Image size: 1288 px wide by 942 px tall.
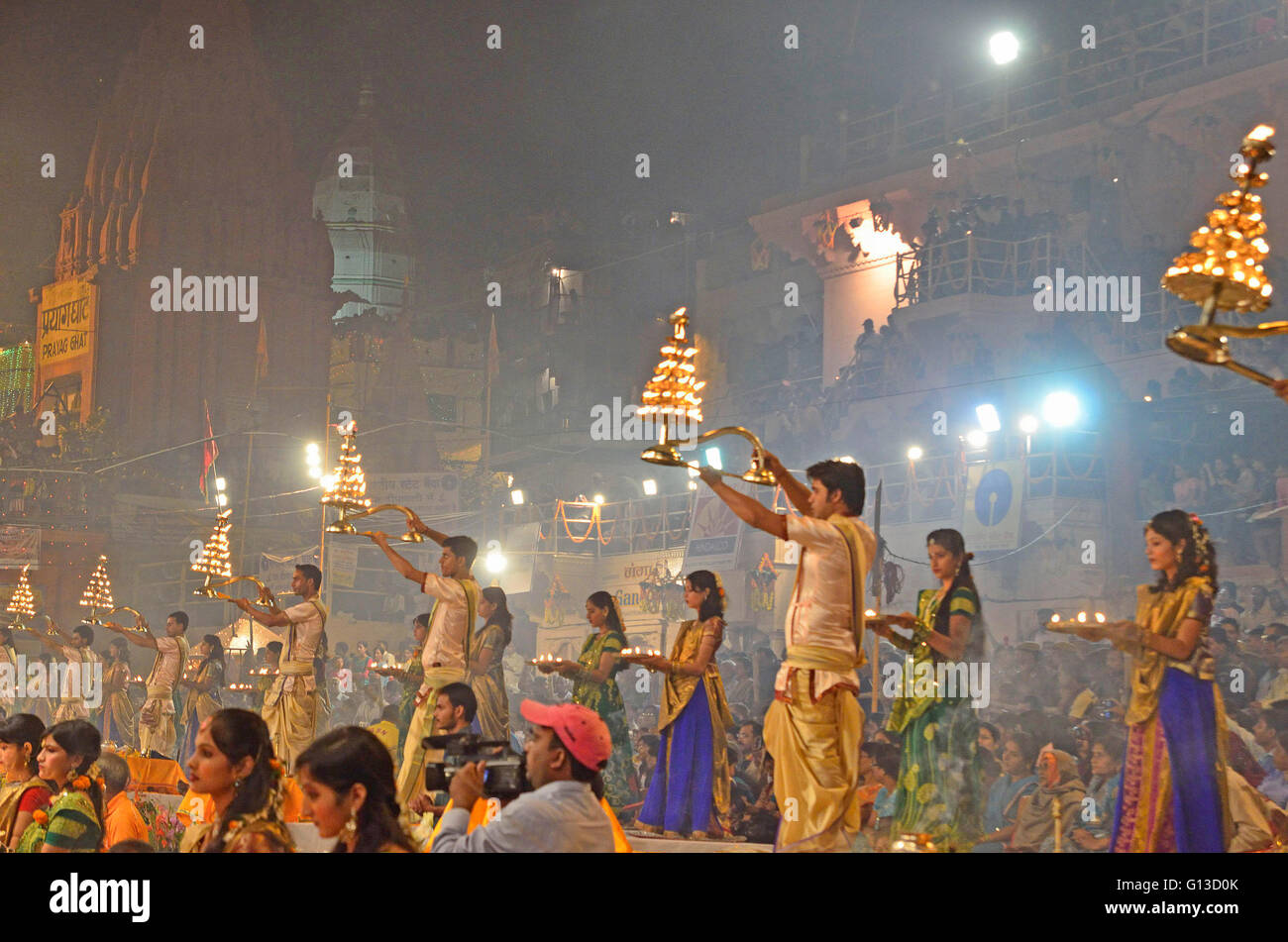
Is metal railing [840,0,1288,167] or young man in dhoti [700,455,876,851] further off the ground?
metal railing [840,0,1288,167]

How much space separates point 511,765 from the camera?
3.15 metres

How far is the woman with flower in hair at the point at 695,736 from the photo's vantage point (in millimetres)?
6090

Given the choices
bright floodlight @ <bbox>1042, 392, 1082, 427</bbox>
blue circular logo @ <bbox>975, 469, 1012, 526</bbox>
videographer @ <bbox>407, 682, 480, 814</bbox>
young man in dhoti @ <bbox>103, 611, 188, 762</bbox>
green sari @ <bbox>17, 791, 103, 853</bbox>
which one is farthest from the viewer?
bright floodlight @ <bbox>1042, 392, 1082, 427</bbox>

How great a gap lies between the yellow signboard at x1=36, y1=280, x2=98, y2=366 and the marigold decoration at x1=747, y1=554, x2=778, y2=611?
29.9 feet

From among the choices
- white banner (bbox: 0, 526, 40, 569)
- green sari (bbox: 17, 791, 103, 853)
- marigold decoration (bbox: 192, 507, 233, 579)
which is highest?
white banner (bbox: 0, 526, 40, 569)

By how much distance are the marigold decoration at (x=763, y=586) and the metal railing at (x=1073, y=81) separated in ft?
15.3

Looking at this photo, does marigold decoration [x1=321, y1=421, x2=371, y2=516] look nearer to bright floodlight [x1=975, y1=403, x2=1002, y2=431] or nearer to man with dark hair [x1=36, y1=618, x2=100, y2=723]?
man with dark hair [x1=36, y1=618, x2=100, y2=723]

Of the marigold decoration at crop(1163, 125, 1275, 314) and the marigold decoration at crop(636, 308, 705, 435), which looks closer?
the marigold decoration at crop(1163, 125, 1275, 314)

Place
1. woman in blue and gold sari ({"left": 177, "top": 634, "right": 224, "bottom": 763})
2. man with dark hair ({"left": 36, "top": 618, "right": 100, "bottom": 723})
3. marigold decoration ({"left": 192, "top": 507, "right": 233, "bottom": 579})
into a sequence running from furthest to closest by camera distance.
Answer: man with dark hair ({"left": 36, "top": 618, "right": 100, "bottom": 723})
woman in blue and gold sari ({"left": 177, "top": 634, "right": 224, "bottom": 763})
marigold decoration ({"left": 192, "top": 507, "right": 233, "bottom": 579})

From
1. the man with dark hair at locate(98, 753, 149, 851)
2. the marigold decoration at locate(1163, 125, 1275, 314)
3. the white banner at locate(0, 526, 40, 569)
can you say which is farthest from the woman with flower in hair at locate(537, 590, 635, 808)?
the white banner at locate(0, 526, 40, 569)

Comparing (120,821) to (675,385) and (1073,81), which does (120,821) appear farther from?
(1073,81)

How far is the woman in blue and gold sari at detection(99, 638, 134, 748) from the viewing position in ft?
40.0

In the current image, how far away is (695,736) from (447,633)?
51.3 inches
